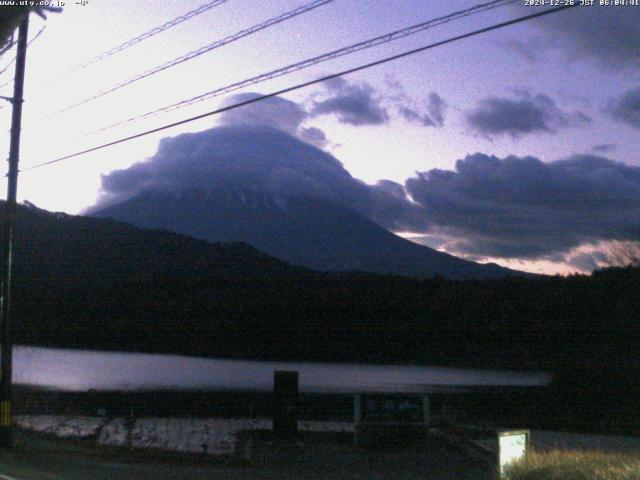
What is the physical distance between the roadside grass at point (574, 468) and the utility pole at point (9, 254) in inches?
526

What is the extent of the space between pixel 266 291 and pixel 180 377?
2488 centimetres

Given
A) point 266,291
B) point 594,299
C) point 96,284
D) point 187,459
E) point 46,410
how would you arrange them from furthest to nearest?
point 266,291
point 96,284
point 594,299
point 46,410
point 187,459

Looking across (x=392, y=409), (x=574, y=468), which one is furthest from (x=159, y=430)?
(x=574, y=468)

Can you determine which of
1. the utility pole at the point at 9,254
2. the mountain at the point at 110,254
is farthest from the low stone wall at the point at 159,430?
the mountain at the point at 110,254

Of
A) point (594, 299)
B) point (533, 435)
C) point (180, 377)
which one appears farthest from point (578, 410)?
point (180, 377)

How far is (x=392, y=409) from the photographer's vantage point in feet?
86.3

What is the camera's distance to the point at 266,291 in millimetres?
83375

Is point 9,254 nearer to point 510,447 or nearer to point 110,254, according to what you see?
point 510,447

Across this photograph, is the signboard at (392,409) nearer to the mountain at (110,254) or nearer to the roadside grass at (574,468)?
the roadside grass at (574,468)

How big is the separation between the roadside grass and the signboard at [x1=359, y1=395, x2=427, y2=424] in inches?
429

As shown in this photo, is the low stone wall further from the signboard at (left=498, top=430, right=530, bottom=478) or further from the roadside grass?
the roadside grass

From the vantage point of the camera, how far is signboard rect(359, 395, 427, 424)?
2588 cm

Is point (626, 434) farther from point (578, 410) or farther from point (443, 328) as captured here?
point (443, 328)

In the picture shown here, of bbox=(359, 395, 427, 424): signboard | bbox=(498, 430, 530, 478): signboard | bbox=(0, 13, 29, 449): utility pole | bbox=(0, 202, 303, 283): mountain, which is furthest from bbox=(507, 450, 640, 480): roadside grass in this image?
bbox=(0, 202, 303, 283): mountain
